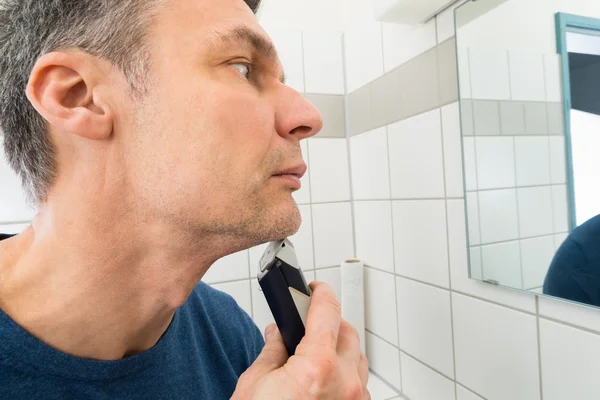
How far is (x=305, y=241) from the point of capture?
1.26m

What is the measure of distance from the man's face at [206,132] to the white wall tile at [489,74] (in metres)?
0.49

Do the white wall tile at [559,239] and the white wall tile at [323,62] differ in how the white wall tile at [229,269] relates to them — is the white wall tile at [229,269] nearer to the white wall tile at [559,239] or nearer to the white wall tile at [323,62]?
the white wall tile at [323,62]

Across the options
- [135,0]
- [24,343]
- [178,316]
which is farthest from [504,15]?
[24,343]

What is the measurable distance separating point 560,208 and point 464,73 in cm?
34

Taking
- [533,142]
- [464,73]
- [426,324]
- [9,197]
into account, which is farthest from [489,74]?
[9,197]

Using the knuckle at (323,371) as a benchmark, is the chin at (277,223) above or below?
above

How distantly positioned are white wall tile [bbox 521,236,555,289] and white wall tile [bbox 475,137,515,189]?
118 mm

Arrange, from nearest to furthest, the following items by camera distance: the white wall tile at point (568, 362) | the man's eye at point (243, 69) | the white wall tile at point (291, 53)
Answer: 1. the man's eye at point (243, 69)
2. the white wall tile at point (568, 362)
3. the white wall tile at point (291, 53)

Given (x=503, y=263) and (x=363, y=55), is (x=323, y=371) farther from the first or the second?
(x=363, y=55)

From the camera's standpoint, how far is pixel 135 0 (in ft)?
1.56

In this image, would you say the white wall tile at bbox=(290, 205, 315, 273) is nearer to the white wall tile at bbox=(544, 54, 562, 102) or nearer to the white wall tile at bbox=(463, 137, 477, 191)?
the white wall tile at bbox=(463, 137, 477, 191)

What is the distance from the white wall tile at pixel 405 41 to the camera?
900 millimetres

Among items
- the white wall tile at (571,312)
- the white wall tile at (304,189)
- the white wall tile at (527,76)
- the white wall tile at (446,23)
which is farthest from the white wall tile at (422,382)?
the white wall tile at (446,23)

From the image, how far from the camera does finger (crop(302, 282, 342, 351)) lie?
441 mm
